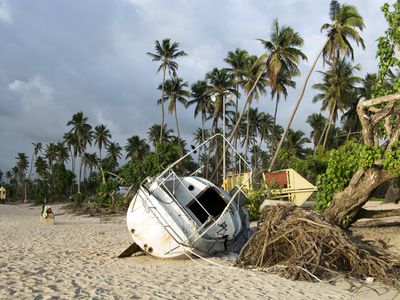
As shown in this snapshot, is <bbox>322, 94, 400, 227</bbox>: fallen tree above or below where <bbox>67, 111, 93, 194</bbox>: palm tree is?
below

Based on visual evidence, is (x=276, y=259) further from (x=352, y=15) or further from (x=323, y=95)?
(x=323, y=95)

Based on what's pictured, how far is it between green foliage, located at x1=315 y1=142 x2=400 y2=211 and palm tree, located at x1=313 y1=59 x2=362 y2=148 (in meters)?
29.1

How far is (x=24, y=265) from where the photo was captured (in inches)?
335

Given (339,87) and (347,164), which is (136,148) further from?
(347,164)

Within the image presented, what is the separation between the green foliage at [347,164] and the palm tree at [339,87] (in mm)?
29120

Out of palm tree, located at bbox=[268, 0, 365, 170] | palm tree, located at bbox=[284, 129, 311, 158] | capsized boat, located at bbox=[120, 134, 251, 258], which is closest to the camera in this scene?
capsized boat, located at bbox=[120, 134, 251, 258]

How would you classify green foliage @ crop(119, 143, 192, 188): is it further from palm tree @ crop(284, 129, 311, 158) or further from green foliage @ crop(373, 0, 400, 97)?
palm tree @ crop(284, 129, 311, 158)

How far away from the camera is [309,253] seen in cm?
818

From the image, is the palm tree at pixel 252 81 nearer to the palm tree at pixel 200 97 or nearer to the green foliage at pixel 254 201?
the palm tree at pixel 200 97

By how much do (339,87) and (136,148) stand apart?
3914 centimetres

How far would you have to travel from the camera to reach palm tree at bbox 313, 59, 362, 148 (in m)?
39.7

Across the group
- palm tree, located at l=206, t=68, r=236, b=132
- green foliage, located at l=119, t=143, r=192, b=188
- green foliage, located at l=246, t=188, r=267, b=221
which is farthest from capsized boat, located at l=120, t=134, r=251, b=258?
palm tree, located at l=206, t=68, r=236, b=132

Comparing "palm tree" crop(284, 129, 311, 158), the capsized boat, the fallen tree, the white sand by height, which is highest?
"palm tree" crop(284, 129, 311, 158)

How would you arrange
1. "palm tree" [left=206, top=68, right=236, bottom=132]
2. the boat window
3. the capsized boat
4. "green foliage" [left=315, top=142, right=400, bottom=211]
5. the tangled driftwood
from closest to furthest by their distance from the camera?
the tangled driftwood < the capsized boat < "green foliage" [left=315, top=142, right=400, bottom=211] < the boat window < "palm tree" [left=206, top=68, right=236, bottom=132]
